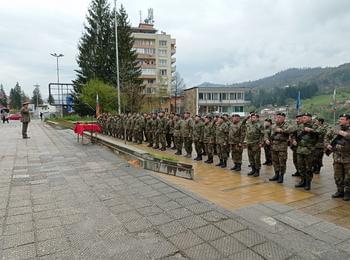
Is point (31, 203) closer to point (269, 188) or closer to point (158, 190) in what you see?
point (158, 190)

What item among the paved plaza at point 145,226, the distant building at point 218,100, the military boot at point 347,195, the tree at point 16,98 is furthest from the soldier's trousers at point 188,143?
the tree at point 16,98

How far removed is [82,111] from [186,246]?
36.1m

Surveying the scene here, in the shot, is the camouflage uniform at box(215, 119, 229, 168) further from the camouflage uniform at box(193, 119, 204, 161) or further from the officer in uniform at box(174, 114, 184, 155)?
the officer in uniform at box(174, 114, 184, 155)

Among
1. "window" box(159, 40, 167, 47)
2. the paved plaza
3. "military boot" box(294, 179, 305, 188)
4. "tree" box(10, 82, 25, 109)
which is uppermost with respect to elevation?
"window" box(159, 40, 167, 47)

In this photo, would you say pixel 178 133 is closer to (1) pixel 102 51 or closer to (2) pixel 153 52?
(1) pixel 102 51

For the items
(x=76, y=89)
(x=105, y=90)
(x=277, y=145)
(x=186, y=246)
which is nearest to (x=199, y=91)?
(x=76, y=89)

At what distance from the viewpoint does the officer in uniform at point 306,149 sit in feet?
20.3

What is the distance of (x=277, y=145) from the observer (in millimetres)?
6848

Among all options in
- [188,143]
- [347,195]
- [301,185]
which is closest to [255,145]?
[301,185]

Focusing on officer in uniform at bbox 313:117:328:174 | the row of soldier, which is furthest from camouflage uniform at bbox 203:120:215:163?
officer in uniform at bbox 313:117:328:174

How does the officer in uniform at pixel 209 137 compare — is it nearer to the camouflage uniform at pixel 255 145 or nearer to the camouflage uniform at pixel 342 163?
the camouflage uniform at pixel 255 145

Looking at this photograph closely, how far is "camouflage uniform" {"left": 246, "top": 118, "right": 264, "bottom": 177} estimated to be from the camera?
756 cm

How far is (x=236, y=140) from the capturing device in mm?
8391

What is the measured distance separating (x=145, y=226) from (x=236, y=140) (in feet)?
16.6
